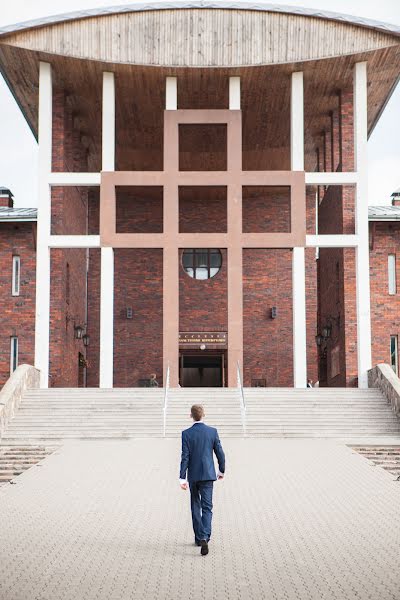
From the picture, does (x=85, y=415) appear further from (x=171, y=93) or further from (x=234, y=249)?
(x=171, y=93)

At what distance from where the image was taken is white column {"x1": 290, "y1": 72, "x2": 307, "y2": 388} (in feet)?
88.8

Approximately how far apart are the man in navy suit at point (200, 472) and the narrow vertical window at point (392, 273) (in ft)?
71.3

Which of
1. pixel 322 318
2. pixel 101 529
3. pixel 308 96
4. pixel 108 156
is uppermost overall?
pixel 308 96

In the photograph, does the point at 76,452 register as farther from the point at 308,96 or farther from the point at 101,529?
the point at 308,96

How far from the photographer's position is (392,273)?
3103 cm

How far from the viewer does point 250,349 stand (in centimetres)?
3503

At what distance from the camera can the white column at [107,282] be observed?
1056 inches

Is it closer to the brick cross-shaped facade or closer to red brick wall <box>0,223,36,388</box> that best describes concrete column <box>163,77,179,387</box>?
the brick cross-shaped facade

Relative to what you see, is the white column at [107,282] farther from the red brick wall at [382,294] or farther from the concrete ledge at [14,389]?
the red brick wall at [382,294]

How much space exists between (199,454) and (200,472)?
180mm

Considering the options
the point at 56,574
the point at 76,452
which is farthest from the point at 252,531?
the point at 76,452

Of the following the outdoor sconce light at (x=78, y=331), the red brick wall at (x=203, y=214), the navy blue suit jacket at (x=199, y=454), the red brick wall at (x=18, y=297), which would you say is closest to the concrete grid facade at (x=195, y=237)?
the red brick wall at (x=18, y=297)

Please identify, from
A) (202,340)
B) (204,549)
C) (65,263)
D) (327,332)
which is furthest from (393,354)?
(204,549)

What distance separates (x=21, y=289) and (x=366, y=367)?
1038cm
